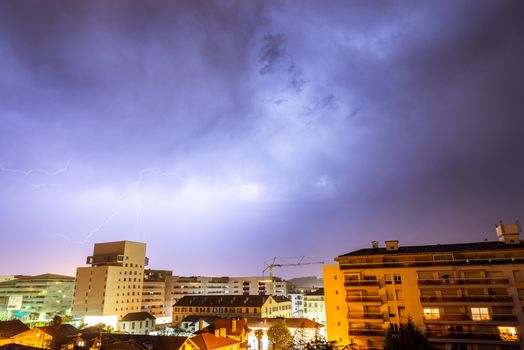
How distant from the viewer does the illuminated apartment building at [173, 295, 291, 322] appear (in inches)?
4771

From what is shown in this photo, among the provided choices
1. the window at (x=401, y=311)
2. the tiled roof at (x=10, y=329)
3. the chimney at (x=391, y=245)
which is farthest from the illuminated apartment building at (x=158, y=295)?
the window at (x=401, y=311)

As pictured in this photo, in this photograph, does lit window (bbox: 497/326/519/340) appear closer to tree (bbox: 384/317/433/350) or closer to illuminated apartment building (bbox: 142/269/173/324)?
tree (bbox: 384/317/433/350)

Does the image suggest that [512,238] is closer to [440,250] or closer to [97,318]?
[440,250]

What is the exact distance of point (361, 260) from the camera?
70.1 metres

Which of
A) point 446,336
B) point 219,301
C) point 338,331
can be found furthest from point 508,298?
point 219,301

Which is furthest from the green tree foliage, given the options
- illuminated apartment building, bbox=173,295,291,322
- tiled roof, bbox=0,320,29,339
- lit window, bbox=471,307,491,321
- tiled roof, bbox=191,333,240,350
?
Result: illuminated apartment building, bbox=173,295,291,322

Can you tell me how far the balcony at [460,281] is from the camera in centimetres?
5838

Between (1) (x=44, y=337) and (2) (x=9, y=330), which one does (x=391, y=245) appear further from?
(2) (x=9, y=330)

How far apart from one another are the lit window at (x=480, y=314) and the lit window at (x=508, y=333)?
2.33 meters

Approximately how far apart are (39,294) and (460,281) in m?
207

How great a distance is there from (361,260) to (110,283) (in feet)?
360

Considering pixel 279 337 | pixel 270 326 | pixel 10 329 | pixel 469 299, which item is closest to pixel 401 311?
pixel 469 299

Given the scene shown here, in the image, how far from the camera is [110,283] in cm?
13712

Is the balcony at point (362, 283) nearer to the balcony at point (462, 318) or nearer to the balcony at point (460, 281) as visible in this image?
the balcony at point (460, 281)
